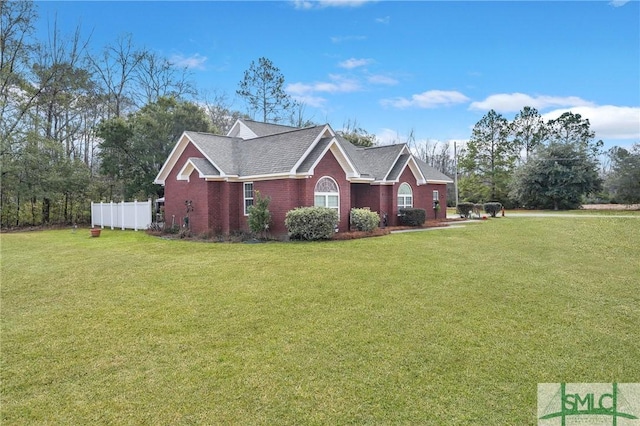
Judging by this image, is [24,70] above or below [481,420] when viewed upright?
above

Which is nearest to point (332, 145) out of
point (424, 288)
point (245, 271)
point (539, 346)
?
point (245, 271)

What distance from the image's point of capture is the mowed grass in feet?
12.1

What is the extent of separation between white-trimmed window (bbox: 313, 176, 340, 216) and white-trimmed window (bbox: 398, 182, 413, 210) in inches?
273

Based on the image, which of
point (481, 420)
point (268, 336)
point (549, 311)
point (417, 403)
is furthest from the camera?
point (549, 311)

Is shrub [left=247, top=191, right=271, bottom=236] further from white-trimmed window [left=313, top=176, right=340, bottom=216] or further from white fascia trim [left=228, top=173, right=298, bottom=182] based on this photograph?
white-trimmed window [left=313, top=176, right=340, bottom=216]

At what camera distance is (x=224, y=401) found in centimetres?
374

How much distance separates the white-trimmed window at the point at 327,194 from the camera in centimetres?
1723

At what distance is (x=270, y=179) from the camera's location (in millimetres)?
17094

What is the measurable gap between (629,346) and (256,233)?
1392 cm

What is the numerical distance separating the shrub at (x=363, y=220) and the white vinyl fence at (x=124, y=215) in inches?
510

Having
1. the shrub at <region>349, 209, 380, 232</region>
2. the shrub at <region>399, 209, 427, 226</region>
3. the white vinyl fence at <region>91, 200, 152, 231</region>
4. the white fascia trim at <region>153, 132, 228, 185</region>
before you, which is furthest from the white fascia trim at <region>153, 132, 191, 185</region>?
the shrub at <region>399, 209, 427, 226</region>

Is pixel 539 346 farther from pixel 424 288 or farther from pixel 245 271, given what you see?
pixel 245 271

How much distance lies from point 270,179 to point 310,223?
325 centimetres

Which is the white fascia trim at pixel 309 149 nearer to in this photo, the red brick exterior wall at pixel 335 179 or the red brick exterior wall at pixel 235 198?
the red brick exterior wall at pixel 235 198
